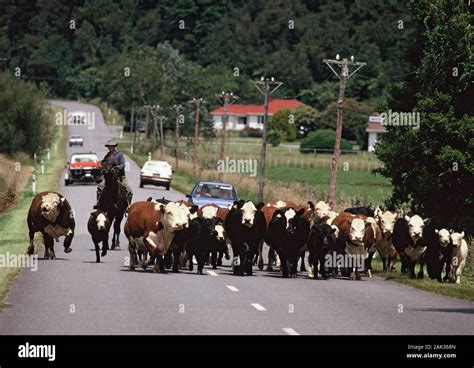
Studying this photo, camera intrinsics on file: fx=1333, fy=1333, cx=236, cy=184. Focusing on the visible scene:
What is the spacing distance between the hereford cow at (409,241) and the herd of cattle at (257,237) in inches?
0.9

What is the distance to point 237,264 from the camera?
93.8 ft

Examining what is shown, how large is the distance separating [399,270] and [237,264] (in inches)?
238

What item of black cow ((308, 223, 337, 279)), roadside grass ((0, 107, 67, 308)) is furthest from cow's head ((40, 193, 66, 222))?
black cow ((308, 223, 337, 279))

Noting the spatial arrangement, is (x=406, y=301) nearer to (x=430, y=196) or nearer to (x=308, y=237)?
(x=308, y=237)

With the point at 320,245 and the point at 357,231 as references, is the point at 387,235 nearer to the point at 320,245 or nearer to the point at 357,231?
the point at 357,231

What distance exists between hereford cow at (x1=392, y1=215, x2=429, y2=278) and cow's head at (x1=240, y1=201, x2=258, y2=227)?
10.9 feet

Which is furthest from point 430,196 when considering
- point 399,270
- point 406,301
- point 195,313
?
point 195,313

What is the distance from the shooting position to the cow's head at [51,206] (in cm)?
3003

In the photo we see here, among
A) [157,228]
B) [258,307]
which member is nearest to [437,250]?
[157,228]

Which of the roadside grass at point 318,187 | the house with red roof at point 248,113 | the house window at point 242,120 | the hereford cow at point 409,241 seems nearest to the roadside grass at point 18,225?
the roadside grass at point 318,187

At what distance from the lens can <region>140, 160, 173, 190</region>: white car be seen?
251 ft

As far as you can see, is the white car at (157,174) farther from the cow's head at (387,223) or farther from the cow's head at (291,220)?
the cow's head at (291,220)

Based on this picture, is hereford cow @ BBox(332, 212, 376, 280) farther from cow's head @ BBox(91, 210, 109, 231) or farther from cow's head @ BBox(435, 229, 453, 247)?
cow's head @ BBox(91, 210, 109, 231)

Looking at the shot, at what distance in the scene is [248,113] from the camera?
615ft
